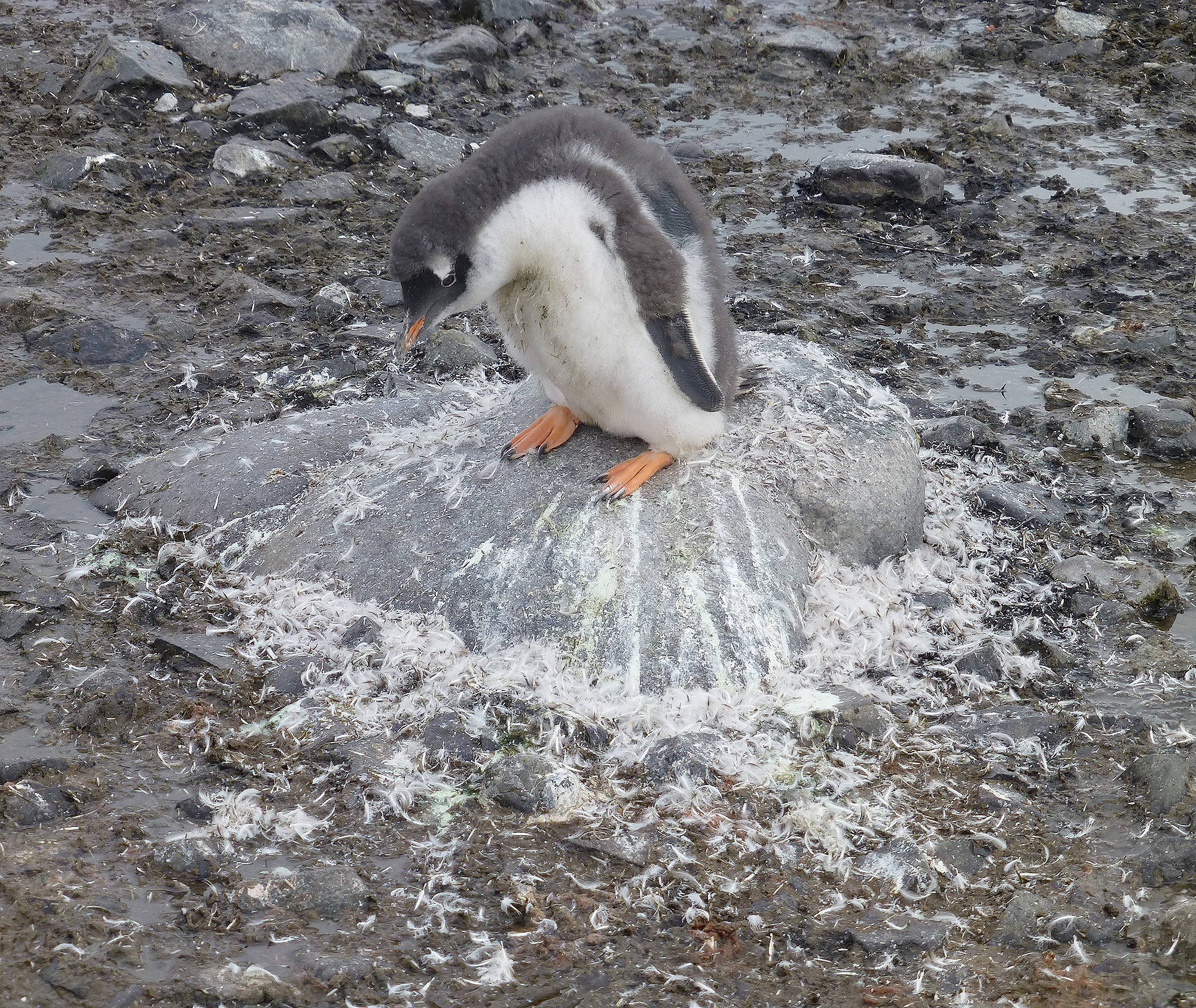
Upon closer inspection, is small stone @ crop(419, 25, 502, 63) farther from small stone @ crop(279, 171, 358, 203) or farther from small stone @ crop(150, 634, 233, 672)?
small stone @ crop(150, 634, 233, 672)

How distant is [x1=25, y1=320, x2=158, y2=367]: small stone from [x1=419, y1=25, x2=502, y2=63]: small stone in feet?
16.6

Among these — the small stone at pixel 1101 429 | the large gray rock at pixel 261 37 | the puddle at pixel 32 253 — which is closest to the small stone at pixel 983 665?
the small stone at pixel 1101 429

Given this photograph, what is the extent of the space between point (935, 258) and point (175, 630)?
5752 millimetres

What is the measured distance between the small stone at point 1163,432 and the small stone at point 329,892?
4.83 m

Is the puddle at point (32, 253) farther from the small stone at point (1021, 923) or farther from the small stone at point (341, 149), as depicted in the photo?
the small stone at point (1021, 923)

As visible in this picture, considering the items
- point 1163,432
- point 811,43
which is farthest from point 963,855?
point 811,43

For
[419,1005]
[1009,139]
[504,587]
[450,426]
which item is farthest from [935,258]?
[419,1005]

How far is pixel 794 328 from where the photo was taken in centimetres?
761

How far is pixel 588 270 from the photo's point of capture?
4.52 metres

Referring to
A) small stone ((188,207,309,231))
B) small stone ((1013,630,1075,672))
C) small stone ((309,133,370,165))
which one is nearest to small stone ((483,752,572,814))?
Result: small stone ((1013,630,1075,672))

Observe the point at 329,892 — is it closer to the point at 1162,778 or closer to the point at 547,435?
the point at 547,435

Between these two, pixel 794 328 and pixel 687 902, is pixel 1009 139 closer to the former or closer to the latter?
pixel 794 328

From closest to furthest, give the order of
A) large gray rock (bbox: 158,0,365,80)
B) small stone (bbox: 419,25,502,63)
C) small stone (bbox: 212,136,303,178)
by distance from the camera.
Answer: small stone (bbox: 212,136,303,178) → large gray rock (bbox: 158,0,365,80) → small stone (bbox: 419,25,502,63)

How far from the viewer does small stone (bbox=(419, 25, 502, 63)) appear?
11148 mm
